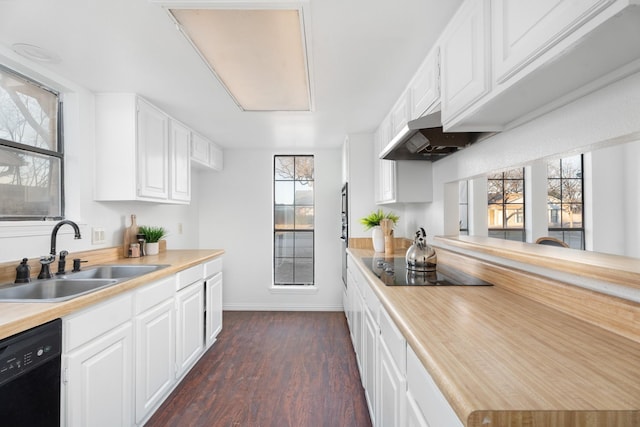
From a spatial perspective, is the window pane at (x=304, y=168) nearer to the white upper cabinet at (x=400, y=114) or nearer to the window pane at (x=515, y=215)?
the white upper cabinet at (x=400, y=114)

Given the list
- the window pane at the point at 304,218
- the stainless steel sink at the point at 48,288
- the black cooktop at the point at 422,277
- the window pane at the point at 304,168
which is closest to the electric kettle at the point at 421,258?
the black cooktop at the point at 422,277

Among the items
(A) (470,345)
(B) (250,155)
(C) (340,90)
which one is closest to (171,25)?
(C) (340,90)

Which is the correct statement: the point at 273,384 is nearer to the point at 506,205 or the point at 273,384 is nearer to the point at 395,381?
the point at 395,381

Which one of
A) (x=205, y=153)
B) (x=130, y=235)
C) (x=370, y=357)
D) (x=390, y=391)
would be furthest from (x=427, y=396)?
(x=205, y=153)

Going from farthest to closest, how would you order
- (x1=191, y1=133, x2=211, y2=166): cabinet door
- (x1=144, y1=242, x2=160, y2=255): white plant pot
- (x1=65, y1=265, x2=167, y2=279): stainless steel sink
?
(x1=191, y1=133, x2=211, y2=166): cabinet door, (x1=144, y1=242, x2=160, y2=255): white plant pot, (x1=65, y1=265, x2=167, y2=279): stainless steel sink

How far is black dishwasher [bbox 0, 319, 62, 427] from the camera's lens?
1.09 m

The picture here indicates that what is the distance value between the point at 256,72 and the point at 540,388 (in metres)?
1.97

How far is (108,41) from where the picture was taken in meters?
1.63

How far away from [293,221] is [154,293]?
2.54 meters

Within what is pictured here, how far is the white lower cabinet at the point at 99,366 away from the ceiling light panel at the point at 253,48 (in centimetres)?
139

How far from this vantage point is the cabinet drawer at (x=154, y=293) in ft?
6.10

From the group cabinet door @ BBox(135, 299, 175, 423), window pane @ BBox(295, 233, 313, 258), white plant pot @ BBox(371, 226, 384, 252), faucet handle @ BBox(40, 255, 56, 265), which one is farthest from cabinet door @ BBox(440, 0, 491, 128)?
window pane @ BBox(295, 233, 313, 258)

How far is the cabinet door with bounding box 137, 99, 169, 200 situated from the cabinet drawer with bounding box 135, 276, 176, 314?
0.73 metres

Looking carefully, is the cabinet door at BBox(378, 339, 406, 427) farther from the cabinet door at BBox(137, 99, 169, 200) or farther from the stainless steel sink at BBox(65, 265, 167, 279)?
the cabinet door at BBox(137, 99, 169, 200)
